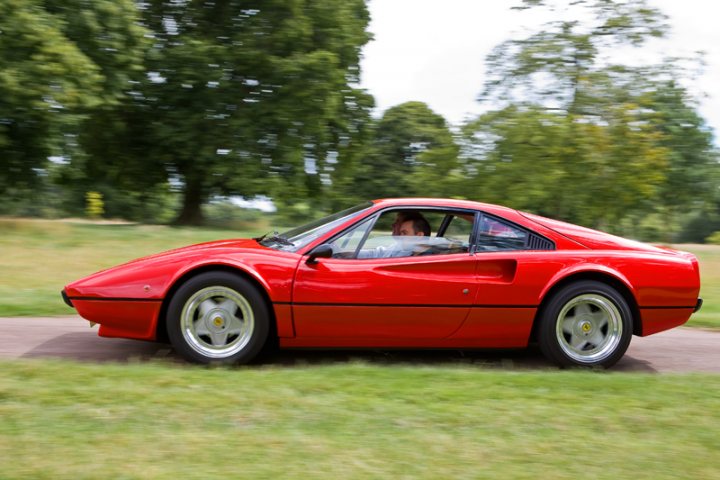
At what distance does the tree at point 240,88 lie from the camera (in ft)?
71.9

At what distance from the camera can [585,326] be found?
5.43m

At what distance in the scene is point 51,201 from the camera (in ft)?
154

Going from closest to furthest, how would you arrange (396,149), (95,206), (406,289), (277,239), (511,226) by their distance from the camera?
(406,289)
(511,226)
(277,239)
(95,206)
(396,149)

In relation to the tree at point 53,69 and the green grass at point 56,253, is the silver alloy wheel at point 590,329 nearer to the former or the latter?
the green grass at point 56,253

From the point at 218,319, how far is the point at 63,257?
28.7 ft

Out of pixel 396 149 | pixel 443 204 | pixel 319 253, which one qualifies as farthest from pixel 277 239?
pixel 396 149

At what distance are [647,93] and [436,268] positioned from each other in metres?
15.9

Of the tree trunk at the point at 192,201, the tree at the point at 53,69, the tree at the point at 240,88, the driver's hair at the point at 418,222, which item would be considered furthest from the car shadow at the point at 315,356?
the tree trunk at the point at 192,201

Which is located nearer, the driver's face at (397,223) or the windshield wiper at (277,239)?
the windshield wiper at (277,239)

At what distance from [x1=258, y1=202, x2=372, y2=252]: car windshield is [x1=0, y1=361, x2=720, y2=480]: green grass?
3.30 ft

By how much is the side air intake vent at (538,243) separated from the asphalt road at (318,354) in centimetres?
90

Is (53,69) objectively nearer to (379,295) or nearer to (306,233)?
(306,233)

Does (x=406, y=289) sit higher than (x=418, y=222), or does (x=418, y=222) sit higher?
(x=418, y=222)

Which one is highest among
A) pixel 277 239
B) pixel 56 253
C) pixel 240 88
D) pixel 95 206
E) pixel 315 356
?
pixel 240 88
